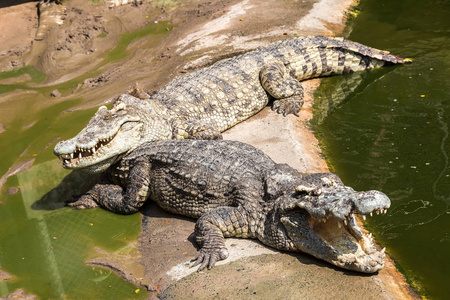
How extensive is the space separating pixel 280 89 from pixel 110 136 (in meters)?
3.12

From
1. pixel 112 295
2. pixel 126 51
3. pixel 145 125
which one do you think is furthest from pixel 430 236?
pixel 126 51

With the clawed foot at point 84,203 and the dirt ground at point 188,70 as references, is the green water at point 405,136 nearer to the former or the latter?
the dirt ground at point 188,70

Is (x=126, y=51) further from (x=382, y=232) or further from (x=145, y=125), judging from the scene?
(x=382, y=232)

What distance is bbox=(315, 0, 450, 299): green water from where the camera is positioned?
4.69 metres

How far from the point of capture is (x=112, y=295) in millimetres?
4680

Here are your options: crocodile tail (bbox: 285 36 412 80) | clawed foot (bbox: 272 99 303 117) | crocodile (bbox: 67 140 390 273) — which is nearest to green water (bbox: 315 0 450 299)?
crocodile tail (bbox: 285 36 412 80)

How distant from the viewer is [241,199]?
4984 mm

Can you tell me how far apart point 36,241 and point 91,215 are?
0.74m

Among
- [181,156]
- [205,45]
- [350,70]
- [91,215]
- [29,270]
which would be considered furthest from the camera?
[205,45]

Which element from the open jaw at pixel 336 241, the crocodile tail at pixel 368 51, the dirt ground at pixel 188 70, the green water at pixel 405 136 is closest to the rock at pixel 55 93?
the dirt ground at pixel 188 70

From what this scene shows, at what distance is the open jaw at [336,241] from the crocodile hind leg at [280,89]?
11.1ft

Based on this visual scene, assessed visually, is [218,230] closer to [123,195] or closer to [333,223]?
[333,223]

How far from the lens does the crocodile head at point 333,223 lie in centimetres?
393

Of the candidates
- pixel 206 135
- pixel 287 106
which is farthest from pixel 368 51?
pixel 206 135
